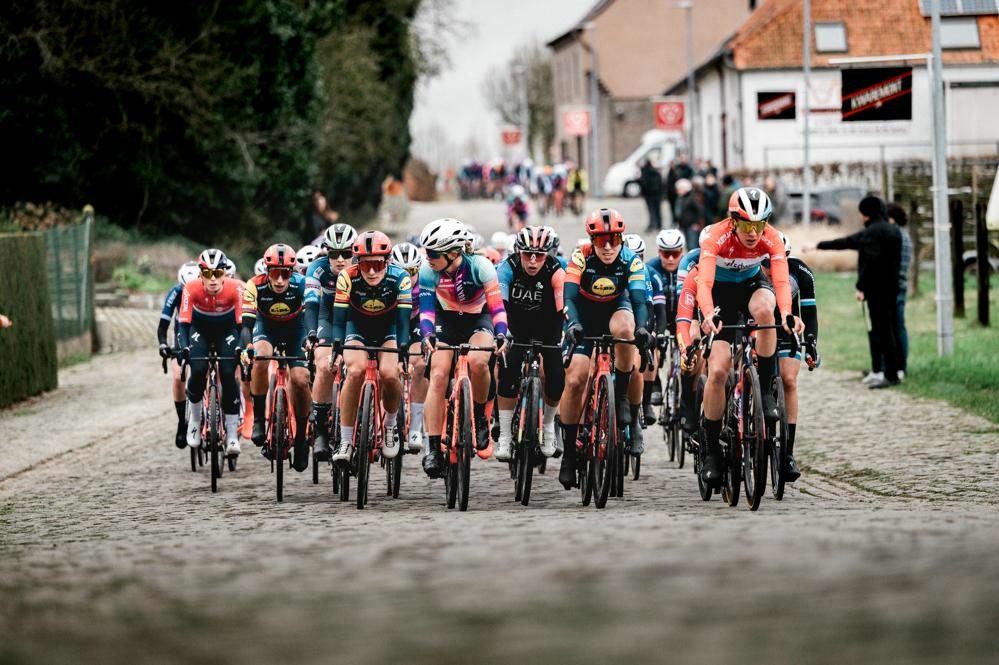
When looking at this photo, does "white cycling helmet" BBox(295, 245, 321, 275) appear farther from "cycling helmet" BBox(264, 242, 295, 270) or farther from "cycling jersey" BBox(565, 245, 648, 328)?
"cycling jersey" BBox(565, 245, 648, 328)

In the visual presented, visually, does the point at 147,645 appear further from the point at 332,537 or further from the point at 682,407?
the point at 682,407

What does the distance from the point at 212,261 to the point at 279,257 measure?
40.3 inches

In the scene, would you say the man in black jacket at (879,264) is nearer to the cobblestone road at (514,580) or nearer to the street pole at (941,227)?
the street pole at (941,227)

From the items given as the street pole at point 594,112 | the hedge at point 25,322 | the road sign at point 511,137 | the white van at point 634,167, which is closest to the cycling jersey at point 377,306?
the hedge at point 25,322

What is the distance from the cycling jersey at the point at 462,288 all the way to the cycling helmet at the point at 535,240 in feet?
0.93

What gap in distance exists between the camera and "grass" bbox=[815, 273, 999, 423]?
17.2 meters

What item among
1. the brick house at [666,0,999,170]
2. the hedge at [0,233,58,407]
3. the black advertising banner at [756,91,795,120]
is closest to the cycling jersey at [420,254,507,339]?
the hedge at [0,233,58,407]

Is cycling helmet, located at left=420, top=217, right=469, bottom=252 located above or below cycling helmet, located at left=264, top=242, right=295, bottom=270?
above

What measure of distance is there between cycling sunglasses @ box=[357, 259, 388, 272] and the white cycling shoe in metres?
1.46

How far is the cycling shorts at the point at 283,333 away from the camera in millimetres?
13664

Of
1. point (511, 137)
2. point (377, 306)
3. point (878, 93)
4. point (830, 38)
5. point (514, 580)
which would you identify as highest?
point (830, 38)

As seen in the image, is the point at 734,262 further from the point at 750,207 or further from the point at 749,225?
the point at 750,207

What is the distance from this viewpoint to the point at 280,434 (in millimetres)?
12414

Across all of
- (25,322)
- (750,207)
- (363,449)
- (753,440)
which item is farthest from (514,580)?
(25,322)
